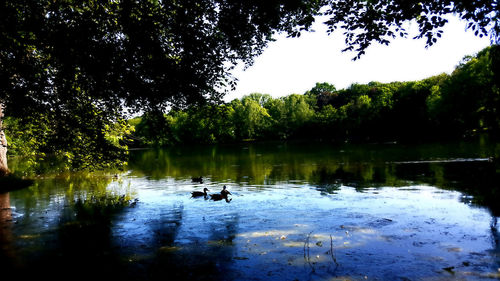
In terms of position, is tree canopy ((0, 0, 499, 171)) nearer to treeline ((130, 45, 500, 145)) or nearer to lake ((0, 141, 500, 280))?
treeline ((130, 45, 500, 145))

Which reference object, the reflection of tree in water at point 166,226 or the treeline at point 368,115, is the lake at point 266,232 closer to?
the reflection of tree in water at point 166,226

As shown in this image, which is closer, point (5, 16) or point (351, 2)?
point (5, 16)

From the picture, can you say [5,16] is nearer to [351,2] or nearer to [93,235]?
[93,235]

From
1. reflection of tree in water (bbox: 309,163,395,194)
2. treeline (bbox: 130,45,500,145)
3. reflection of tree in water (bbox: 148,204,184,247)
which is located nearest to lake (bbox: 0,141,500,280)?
reflection of tree in water (bbox: 148,204,184,247)

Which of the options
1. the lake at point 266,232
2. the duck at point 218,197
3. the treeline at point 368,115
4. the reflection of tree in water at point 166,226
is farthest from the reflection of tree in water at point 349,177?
the reflection of tree in water at point 166,226

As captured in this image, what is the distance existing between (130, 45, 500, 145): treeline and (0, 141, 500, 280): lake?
3.88m

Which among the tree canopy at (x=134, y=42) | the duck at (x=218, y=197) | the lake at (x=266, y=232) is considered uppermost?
the tree canopy at (x=134, y=42)

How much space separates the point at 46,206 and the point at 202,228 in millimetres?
10733

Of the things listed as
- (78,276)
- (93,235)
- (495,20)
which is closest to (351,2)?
(495,20)

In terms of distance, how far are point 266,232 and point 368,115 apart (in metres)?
103

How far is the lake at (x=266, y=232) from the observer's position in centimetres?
831

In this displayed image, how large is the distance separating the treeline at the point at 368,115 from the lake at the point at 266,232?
12.7 feet

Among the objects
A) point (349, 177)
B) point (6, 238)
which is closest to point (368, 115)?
point (349, 177)

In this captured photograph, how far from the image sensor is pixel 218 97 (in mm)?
14055
